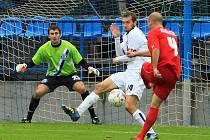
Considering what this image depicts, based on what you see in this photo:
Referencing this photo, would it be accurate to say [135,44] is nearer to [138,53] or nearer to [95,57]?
[138,53]

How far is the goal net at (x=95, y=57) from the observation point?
53.8 ft

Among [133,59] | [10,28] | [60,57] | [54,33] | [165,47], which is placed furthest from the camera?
[10,28]

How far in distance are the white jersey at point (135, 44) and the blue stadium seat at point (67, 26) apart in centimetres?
416

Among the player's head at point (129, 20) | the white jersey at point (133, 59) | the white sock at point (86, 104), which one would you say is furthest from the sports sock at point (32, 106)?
the player's head at point (129, 20)

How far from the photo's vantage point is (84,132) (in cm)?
1315

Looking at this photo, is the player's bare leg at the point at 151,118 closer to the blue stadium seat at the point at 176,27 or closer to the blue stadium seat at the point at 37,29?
the blue stadium seat at the point at 176,27

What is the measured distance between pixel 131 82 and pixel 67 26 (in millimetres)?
4901

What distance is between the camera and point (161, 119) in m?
16.6

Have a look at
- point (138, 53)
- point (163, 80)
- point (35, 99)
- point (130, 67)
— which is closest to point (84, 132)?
point (130, 67)

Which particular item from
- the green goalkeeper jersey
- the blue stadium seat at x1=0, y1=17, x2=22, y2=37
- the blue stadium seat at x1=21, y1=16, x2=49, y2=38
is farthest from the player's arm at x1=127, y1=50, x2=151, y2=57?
the blue stadium seat at x1=0, y1=17, x2=22, y2=37

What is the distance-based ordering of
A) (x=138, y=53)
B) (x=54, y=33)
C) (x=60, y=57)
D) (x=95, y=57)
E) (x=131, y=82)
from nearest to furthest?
(x=138, y=53) < (x=131, y=82) < (x=54, y=33) < (x=60, y=57) < (x=95, y=57)

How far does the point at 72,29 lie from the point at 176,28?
243 centimetres

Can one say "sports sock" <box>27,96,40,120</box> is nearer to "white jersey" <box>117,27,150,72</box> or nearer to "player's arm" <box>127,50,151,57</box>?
"white jersey" <box>117,27,150,72</box>

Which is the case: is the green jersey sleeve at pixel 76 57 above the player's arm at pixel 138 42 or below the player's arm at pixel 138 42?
below
